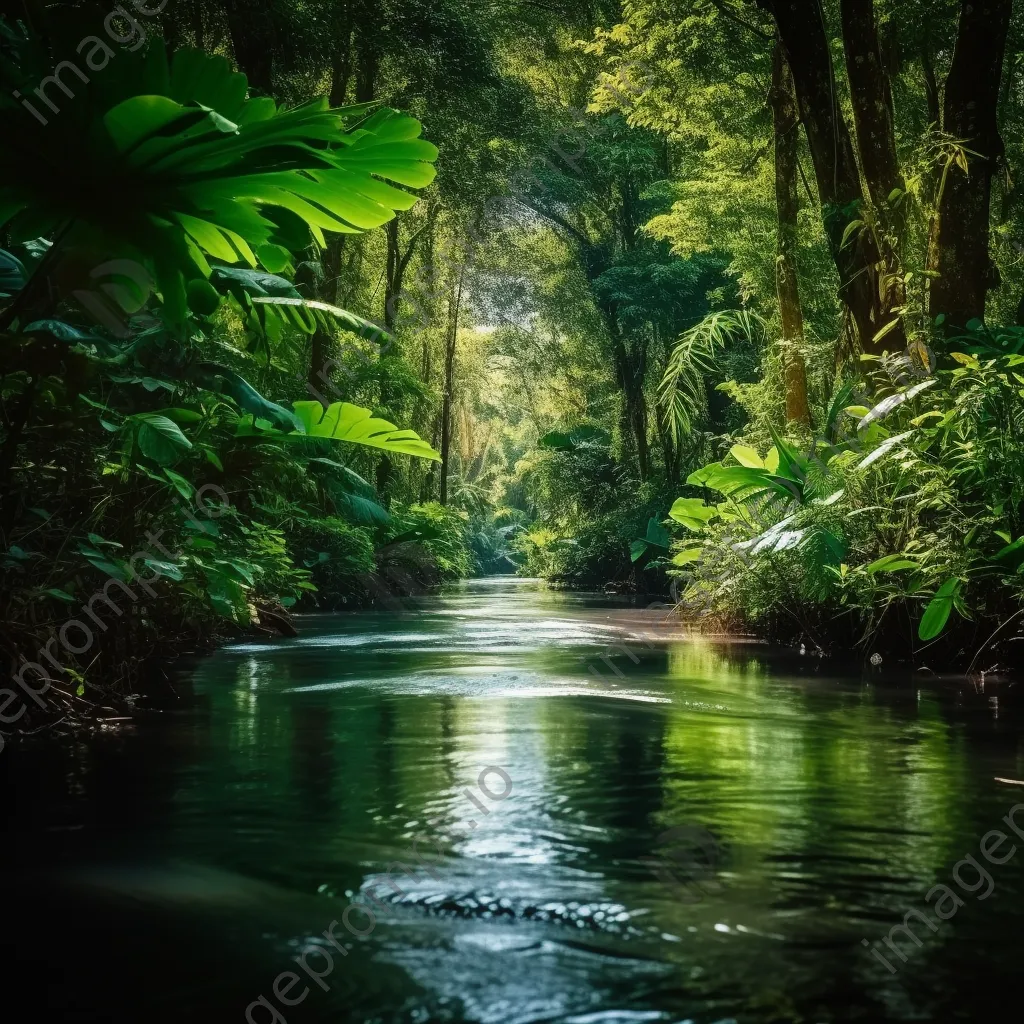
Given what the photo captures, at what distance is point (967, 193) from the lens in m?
9.17

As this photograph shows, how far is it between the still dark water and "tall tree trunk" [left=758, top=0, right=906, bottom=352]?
14.1 ft

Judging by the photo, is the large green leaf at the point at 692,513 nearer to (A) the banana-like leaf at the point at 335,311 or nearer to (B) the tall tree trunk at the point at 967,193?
(B) the tall tree trunk at the point at 967,193

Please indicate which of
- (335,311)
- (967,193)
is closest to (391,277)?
(335,311)

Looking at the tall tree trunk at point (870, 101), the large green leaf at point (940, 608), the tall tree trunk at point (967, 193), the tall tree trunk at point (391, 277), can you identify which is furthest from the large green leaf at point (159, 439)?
the tall tree trunk at point (391, 277)

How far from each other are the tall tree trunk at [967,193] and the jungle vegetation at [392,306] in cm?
3

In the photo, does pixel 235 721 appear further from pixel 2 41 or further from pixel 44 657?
pixel 2 41

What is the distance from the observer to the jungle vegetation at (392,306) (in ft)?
13.7

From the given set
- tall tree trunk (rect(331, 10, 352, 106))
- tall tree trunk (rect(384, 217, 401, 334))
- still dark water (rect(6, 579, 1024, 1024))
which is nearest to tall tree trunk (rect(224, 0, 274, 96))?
tall tree trunk (rect(331, 10, 352, 106))

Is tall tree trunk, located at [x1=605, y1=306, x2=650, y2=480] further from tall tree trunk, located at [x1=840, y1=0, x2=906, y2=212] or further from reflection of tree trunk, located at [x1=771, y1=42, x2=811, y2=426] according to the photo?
tall tree trunk, located at [x1=840, y1=0, x2=906, y2=212]

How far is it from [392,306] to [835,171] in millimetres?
16302

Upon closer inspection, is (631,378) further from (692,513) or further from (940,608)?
(940,608)

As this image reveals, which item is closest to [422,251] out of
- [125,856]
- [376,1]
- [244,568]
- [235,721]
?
[376,1]

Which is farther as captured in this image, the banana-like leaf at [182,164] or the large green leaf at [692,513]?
the large green leaf at [692,513]

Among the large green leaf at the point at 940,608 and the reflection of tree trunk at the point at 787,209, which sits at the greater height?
the reflection of tree trunk at the point at 787,209
